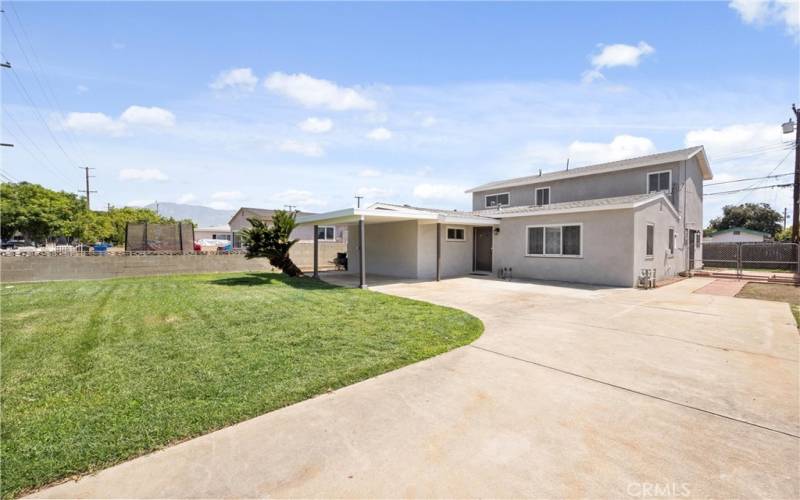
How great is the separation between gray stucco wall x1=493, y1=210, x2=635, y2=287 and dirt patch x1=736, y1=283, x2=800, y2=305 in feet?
10.4

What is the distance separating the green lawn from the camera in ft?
9.14

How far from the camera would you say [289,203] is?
37.9 metres

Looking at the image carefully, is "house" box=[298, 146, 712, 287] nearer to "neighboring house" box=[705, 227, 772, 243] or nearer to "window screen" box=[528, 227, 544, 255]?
"window screen" box=[528, 227, 544, 255]

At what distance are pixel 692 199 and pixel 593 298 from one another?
1318 centimetres

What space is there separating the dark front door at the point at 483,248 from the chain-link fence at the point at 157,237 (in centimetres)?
1550

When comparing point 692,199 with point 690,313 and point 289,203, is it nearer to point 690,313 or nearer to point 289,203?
point 690,313

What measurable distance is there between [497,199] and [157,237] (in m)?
20.5

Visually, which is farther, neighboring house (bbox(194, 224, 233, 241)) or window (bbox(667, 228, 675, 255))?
neighboring house (bbox(194, 224, 233, 241))

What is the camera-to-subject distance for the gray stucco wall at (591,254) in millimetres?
11742

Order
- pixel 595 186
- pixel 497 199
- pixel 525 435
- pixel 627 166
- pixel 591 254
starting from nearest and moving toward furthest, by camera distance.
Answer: pixel 525 435, pixel 591 254, pixel 627 166, pixel 595 186, pixel 497 199

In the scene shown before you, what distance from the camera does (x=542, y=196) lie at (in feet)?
68.2

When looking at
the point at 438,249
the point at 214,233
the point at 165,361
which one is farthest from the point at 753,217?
the point at 214,233

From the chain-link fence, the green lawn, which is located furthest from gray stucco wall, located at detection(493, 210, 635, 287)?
the chain-link fence

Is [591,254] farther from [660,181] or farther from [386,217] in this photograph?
[660,181]
